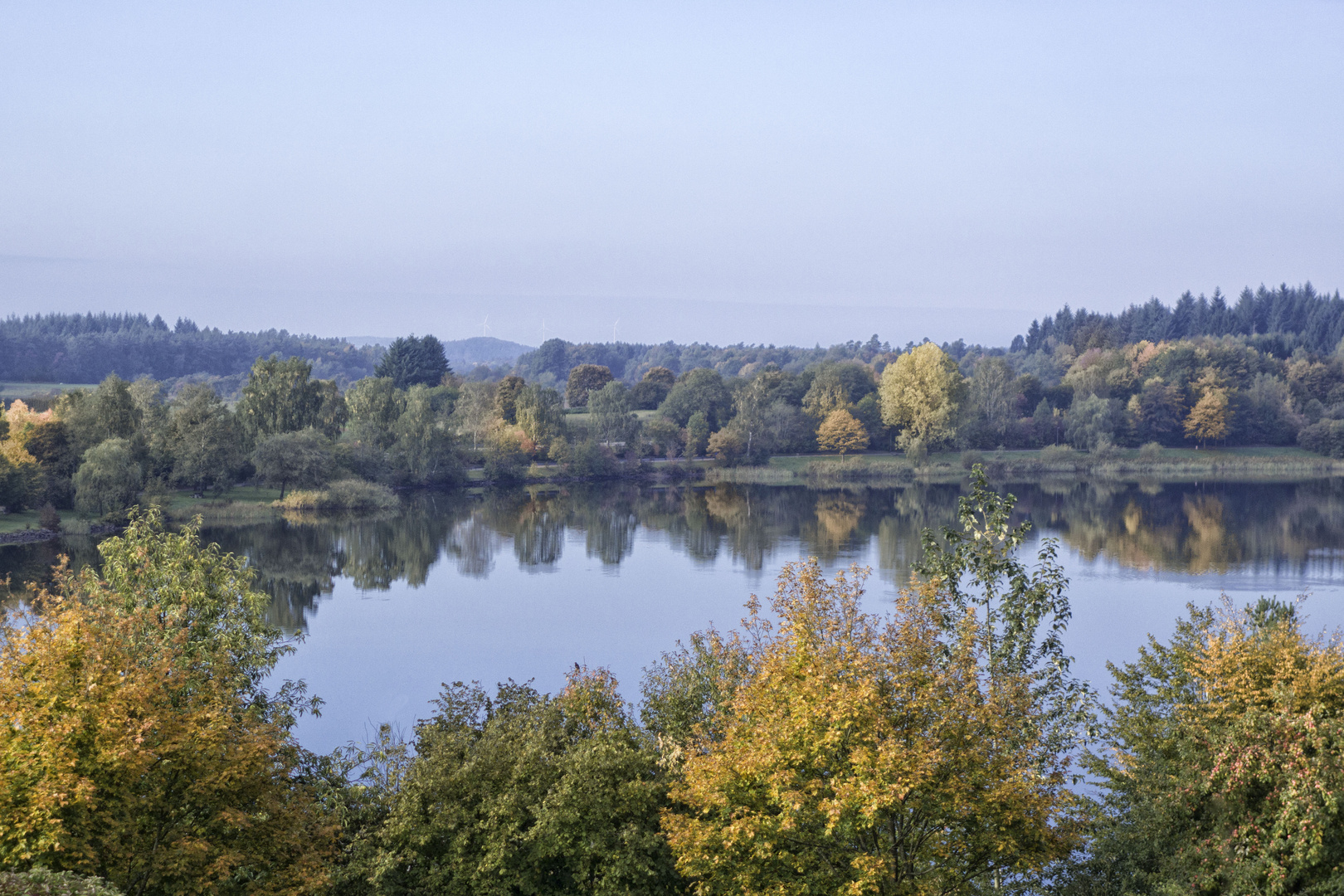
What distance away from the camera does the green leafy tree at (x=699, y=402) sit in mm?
99438

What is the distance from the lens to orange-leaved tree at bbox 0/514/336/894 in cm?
978

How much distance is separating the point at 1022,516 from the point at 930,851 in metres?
52.4

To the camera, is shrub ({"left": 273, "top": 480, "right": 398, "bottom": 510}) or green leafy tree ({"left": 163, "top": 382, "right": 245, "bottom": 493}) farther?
shrub ({"left": 273, "top": 480, "right": 398, "bottom": 510})

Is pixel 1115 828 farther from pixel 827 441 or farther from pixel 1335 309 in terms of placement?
pixel 1335 309

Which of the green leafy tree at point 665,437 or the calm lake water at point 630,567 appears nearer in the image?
the calm lake water at point 630,567

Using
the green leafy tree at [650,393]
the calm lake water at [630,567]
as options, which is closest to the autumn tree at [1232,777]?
the calm lake water at [630,567]

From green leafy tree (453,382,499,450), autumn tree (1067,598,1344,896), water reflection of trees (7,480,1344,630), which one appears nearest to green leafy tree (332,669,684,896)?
autumn tree (1067,598,1344,896)

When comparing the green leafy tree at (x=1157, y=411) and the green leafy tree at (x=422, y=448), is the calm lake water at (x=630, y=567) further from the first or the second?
the green leafy tree at (x=1157, y=411)

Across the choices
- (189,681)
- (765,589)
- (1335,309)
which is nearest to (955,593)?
(189,681)

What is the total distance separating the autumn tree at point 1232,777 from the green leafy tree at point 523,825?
17.5 ft

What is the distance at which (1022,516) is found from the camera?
60.1 m

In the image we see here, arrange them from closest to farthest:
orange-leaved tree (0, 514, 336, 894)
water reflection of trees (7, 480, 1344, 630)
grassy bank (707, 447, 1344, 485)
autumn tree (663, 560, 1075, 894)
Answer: orange-leaved tree (0, 514, 336, 894) < autumn tree (663, 560, 1075, 894) < water reflection of trees (7, 480, 1344, 630) < grassy bank (707, 447, 1344, 485)

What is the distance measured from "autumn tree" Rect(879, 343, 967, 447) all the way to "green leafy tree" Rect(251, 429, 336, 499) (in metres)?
48.7

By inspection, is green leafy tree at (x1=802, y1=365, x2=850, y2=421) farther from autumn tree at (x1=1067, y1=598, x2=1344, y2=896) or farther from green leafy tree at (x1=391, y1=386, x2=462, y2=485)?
autumn tree at (x1=1067, y1=598, x2=1344, y2=896)
